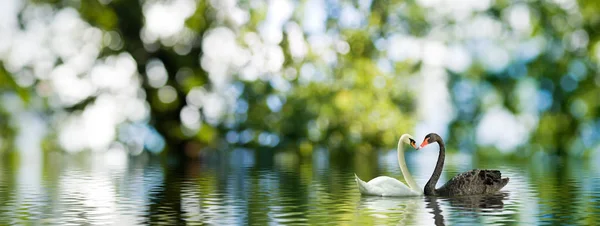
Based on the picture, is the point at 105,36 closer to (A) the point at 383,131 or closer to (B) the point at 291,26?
(B) the point at 291,26

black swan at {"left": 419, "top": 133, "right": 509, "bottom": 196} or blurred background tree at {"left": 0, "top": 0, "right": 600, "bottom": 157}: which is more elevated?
blurred background tree at {"left": 0, "top": 0, "right": 600, "bottom": 157}

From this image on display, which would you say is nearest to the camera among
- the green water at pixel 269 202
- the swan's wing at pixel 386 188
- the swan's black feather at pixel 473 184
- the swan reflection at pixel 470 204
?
the green water at pixel 269 202

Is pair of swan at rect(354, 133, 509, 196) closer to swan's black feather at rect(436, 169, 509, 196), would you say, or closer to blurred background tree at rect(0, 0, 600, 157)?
swan's black feather at rect(436, 169, 509, 196)

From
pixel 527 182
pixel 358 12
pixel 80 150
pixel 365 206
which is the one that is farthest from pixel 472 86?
pixel 365 206

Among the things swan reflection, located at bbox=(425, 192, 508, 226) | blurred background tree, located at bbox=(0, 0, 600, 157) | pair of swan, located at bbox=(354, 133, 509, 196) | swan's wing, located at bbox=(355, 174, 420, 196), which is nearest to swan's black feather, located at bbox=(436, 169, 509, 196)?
pair of swan, located at bbox=(354, 133, 509, 196)

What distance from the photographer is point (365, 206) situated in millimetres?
14180

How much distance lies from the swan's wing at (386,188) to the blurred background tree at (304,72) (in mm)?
17904

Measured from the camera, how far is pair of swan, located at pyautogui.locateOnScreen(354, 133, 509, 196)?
15914mm

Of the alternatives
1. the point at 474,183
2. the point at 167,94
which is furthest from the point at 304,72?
the point at 474,183

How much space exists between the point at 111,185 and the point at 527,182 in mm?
7202

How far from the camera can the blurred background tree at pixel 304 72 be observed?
34.9 metres

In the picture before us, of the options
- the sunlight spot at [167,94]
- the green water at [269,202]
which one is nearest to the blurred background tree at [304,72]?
the sunlight spot at [167,94]

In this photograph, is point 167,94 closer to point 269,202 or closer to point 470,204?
point 269,202

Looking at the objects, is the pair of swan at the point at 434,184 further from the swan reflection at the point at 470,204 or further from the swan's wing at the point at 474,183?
the swan reflection at the point at 470,204
